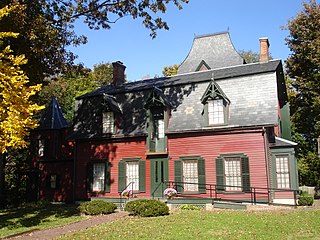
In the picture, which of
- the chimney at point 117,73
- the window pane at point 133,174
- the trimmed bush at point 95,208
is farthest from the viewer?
the chimney at point 117,73

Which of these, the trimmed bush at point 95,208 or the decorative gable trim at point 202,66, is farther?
the decorative gable trim at point 202,66

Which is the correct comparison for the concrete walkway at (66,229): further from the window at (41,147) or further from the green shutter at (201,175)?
the window at (41,147)

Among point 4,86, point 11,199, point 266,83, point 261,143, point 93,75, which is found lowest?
point 11,199

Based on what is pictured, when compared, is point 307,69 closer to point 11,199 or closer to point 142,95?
point 142,95

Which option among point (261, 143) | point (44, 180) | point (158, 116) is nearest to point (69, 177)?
point (44, 180)

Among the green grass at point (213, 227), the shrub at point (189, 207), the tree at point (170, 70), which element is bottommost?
the green grass at point (213, 227)

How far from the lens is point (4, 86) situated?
41.5ft

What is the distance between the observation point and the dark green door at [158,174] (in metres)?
21.7

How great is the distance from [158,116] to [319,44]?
667 inches

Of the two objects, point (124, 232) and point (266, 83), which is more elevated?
point (266, 83)

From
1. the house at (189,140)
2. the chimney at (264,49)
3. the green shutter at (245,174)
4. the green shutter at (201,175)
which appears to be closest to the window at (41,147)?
the house at (189,140)

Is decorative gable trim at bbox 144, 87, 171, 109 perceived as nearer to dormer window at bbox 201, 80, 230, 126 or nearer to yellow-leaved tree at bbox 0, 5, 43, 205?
dormer window at bbox 201, 80, 230, 126

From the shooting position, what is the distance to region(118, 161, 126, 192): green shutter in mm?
22797

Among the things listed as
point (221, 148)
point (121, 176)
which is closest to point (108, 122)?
point (121, 176)
